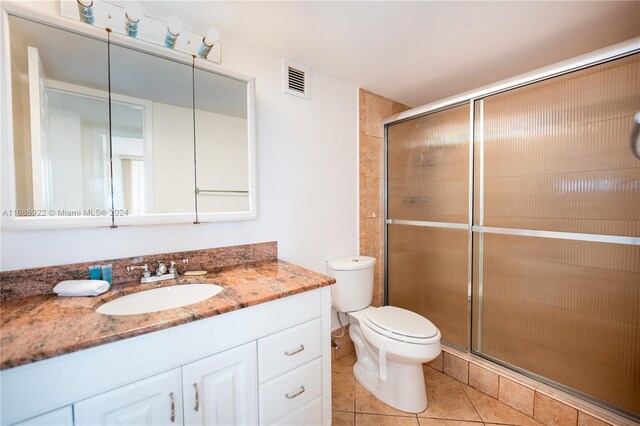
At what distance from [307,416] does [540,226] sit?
1610 millimetres

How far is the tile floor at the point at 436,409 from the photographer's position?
1492 mm

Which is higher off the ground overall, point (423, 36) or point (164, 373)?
point (423, 36)

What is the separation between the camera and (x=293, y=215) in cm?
180

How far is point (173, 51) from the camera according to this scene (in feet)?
4.27

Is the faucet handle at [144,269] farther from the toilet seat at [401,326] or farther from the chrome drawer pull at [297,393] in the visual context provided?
the toilet seat at [401,326]

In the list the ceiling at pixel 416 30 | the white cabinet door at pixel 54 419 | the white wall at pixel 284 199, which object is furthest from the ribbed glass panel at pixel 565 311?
the white cabinet door at pixel 54 419

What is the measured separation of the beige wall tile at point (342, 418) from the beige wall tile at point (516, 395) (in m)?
0.94

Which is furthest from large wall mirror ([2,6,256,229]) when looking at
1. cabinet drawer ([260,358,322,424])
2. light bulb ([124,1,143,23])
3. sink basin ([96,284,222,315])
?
cabinet drawer ([260,358,322,424])

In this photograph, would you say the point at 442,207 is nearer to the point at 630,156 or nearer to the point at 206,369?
the point at 630,156

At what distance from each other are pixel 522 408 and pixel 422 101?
7.82ft

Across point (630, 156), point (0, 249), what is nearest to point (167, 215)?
point (0, 249)

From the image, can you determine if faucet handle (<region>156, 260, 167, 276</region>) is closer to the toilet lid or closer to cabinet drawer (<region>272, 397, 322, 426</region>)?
cabinet drawer (<region>272, 397, 322, 426</region>)

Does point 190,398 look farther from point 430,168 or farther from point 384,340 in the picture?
point 430,168

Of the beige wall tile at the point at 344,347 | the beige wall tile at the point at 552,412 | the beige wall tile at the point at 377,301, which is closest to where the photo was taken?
the beige wall tile at the point at 552,412
